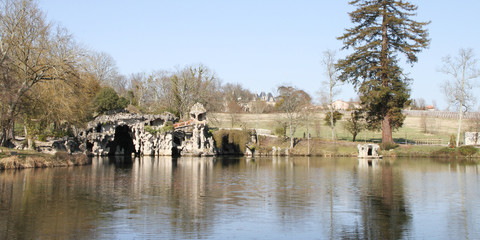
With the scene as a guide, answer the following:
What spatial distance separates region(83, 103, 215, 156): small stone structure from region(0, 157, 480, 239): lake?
21.9 meters

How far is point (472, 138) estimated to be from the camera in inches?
2068

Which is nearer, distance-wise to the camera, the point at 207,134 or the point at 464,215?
the point at 464,215

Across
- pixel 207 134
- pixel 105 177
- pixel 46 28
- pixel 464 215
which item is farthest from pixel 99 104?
pixel 464 215

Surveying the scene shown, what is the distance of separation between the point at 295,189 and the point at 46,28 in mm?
21641

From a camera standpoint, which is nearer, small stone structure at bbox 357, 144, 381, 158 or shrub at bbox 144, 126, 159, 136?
Answer: small stone structure at bbox 357, 144, 381, 158

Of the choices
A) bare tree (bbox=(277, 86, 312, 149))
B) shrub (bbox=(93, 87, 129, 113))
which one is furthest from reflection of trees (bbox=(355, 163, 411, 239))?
shrub (bbox=(93, 87, 129, 113))

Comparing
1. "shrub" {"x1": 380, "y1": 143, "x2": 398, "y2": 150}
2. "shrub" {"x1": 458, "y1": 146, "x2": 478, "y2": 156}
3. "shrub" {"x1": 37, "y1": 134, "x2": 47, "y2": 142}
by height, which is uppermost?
"shrub" {"x1": 37, "y1": 134, "x2": 47, "y2": 142}

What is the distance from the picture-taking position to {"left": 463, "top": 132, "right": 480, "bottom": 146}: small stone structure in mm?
52156

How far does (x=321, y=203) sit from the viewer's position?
17.0 m

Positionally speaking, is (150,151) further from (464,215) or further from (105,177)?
(464,215)

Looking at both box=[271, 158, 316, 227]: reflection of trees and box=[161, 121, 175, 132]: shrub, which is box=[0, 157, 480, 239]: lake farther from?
box=[161, 121, 175, 132]: shrub

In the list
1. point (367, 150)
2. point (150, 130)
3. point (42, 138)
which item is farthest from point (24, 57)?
point (367, 150)

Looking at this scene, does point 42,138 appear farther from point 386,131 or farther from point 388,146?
point 386,131

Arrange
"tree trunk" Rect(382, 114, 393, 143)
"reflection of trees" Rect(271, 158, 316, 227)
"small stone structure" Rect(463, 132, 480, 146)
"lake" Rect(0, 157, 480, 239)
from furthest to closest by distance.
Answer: "small stone structure" Rect(463, 132, 480, 146)
"tree trunk" Rect(382, 114, 393, 143)
"reflection of trees" Rect(271, 158, 316, 227)
"lake" Rect(0, 157, 480, 239)
